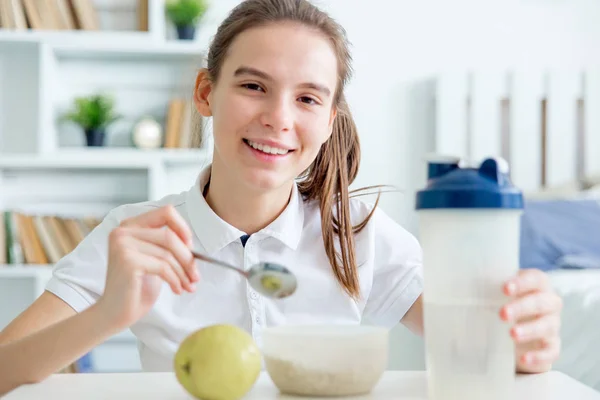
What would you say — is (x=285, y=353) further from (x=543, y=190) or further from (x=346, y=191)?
(x=543, y=190)

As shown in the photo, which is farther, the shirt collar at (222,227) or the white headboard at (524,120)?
the white headboard at (524,120)

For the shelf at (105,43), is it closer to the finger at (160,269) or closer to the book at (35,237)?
the book at (35,237)

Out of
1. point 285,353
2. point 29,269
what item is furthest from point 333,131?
point 29,269

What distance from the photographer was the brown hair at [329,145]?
1.27 meters

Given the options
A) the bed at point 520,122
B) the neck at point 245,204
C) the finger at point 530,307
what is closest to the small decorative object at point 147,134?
the bed at point 520,122

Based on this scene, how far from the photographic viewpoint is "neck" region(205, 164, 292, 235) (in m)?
1.29

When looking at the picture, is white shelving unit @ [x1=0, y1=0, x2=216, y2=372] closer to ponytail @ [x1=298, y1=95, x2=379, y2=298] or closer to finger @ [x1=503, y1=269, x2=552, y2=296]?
ponytail @ [x1=298, y1=95, x2=379, y2=298]

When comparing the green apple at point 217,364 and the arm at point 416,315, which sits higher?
the green apple at point 217,364

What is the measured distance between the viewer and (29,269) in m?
A: 2.68

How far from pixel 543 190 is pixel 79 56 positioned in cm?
186

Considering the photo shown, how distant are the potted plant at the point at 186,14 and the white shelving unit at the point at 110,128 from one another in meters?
0.06

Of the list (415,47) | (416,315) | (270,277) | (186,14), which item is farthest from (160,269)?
(415,47)

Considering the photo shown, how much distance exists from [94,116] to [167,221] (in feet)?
7.01

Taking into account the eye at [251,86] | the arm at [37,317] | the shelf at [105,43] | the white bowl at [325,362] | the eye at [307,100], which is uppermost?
the shelf at [105,43]
